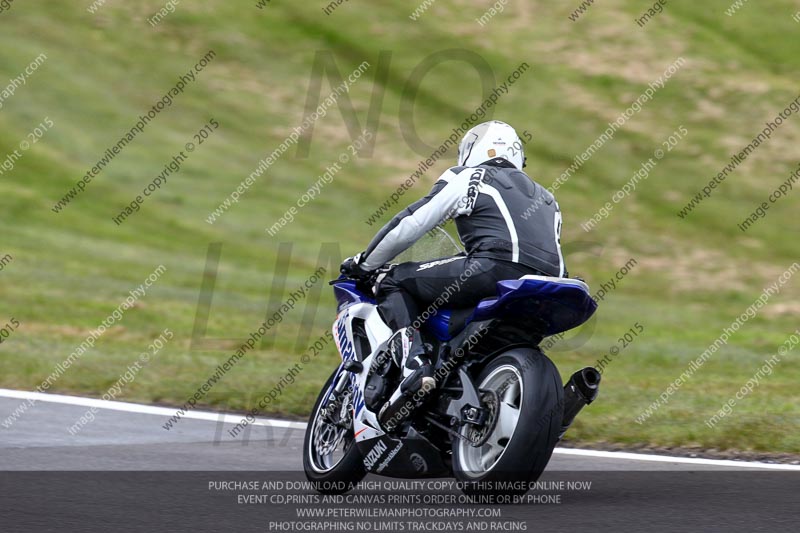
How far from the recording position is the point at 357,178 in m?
26.8

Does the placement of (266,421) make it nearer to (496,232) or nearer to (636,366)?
(496,232)

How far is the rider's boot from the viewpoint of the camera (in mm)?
6711

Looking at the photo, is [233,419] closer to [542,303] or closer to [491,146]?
[491,146]

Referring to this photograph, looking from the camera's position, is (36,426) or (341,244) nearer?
(36,426)

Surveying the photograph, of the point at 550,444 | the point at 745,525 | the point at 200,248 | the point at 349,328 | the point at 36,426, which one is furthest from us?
the point at 200,248

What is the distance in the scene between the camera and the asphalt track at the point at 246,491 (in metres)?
5.84

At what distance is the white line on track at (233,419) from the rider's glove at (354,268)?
216 centimetres

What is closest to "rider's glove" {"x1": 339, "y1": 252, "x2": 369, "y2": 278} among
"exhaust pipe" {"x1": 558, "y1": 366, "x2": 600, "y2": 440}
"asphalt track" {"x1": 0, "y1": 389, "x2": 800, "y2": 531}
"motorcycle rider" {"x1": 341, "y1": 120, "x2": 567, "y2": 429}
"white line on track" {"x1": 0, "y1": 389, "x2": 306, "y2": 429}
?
"motorcycle rider" {"x1": 341, "y1": 120, "x2": 567, "y2": 429}

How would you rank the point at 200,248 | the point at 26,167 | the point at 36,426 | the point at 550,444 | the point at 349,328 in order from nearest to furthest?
1. the point at 550,444
2. the point at 349,328
3. the point at 36,426
4. the point at 200,248
5. the point at 26,167

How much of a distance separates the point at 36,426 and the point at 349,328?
2773 millimetres

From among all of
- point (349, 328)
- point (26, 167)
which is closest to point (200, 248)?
point (26, 167)

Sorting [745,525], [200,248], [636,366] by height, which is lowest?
[200,248]

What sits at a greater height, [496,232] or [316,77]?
[496,232]

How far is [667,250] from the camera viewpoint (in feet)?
76.4
